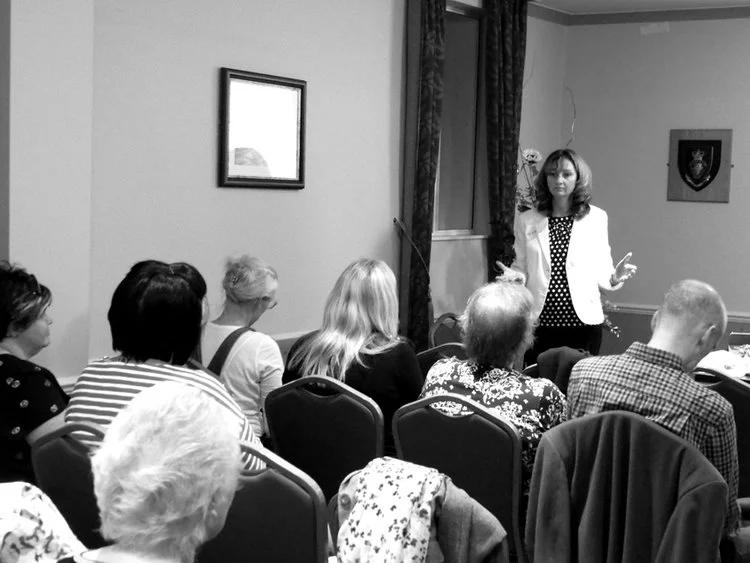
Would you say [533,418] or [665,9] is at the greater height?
[665,9]

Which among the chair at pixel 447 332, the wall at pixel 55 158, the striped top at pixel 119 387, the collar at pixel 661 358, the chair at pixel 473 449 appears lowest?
the chair at pixel 447 332

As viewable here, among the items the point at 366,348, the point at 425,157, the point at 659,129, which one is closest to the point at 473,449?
the point at 366,348

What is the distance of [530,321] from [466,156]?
13.6ft

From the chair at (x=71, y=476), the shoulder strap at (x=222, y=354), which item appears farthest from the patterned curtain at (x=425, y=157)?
the chair at (x=71, y=476)

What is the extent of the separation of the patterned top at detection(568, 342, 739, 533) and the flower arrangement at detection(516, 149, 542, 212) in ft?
12.6

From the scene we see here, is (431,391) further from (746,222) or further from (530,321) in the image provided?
(746,222)

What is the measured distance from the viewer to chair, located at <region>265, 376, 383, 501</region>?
2852 millimetres

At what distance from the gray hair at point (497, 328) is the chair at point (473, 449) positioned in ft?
0.82

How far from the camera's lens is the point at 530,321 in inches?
117

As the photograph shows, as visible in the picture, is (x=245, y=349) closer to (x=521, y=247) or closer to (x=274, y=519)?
(x=274, y=519)

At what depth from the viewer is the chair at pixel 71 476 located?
7.41 feet

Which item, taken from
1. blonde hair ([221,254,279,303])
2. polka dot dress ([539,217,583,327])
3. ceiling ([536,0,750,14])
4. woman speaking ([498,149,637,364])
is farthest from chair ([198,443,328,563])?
ceiling ([536,0,750,14])

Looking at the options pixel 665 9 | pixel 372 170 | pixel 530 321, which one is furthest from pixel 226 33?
pixel 665 9

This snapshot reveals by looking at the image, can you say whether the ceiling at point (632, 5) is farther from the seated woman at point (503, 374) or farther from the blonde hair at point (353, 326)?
the seated woman at point (503, 374)
